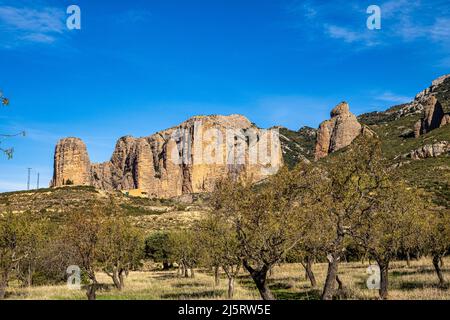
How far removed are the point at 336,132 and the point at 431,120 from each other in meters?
53.7

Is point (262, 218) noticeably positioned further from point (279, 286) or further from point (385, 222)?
point (279, 286)

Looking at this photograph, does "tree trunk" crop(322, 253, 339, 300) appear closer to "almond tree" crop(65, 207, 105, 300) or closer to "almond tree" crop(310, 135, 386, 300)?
"almond tree" crop(310, 135, 386, 300)

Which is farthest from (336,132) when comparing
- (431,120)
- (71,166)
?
(71,166)

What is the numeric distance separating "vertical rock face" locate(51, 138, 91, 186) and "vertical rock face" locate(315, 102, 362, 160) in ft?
355

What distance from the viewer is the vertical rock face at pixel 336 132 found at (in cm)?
18288

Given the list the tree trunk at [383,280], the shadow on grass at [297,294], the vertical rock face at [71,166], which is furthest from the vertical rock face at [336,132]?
the tree trunk at [383,280]

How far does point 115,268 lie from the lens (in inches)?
1635

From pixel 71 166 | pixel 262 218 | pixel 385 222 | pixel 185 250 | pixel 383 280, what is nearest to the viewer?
pixel 262 218

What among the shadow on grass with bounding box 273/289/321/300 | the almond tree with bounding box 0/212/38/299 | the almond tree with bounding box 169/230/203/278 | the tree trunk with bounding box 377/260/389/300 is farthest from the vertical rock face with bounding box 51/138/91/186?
the tree trunk with bounding box 377/260/389/300

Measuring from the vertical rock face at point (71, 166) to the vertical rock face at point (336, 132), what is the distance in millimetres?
108072

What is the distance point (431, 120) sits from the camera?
444 feet

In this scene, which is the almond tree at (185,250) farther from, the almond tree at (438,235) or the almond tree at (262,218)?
the almond tree at (262,218)
